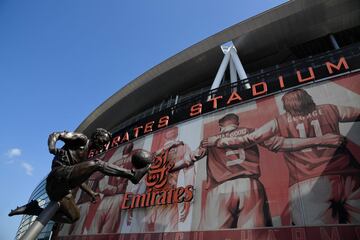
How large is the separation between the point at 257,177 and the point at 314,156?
2019mm

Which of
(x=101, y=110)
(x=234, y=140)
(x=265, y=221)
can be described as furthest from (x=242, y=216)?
(x=101, y=110)

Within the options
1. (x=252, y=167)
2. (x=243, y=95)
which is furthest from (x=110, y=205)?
(x=243, y=95)

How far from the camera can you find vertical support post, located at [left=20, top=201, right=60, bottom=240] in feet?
8.64

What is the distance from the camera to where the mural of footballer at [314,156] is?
21.4ft

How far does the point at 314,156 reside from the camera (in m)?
7.67

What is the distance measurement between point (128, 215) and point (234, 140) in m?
5.97

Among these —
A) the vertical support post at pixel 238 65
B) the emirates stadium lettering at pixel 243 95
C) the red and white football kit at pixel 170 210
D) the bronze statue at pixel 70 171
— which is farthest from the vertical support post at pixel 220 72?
the bronze statue at pixel 70 171

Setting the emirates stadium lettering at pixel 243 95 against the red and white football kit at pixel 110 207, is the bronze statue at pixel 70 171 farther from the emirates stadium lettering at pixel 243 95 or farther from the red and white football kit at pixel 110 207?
the red and white football kit at pixel 110 207

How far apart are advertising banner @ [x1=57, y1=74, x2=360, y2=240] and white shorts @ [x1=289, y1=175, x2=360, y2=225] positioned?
0.08ft

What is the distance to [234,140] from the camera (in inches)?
379

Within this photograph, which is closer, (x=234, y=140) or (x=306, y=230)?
(x=306, y=230)

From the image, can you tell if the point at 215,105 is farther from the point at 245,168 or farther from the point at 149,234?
the point at 149,234

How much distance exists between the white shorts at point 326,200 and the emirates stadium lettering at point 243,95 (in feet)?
14.9

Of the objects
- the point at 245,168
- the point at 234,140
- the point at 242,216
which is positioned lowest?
the point at 242,216
